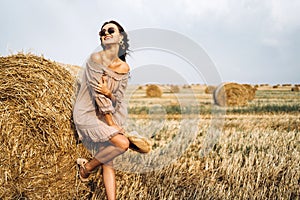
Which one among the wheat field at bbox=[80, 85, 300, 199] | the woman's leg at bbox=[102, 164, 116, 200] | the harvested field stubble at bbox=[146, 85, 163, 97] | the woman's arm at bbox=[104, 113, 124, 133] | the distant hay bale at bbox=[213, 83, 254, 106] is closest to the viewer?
the woman's arm at bbox=[104, 113, 124, 133]

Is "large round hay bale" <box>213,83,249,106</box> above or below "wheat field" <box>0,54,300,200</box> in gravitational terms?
above

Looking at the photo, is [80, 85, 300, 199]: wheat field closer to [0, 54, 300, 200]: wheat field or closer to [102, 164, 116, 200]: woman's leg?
[0, 54, 300, 200]: wheat field

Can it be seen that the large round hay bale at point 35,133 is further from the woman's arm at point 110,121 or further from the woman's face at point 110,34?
the woman's face at point 110,34

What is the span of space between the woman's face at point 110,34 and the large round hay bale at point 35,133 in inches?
33.5

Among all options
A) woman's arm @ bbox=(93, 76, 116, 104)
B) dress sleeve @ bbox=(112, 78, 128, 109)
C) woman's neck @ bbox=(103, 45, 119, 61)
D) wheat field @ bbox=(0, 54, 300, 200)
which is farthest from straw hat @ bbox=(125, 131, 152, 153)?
woman's neck @ bbox=(103, 45, 119, 61)

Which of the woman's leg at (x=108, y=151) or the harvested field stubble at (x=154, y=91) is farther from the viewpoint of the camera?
the harvested field stubble at (x=154, y=91)

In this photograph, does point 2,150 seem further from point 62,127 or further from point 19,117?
point 62,127

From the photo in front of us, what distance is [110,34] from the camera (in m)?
3.58

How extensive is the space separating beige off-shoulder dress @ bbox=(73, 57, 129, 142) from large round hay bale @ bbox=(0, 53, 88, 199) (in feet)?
0.86

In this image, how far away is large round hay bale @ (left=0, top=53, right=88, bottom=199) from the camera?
386 centimetres

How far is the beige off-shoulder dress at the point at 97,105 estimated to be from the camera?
11.4 feet

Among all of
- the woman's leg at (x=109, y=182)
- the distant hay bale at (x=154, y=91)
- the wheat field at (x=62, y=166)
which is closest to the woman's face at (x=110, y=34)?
the wheat field at (x=62, y=166)

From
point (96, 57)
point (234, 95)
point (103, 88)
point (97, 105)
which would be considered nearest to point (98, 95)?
point (103, 88)

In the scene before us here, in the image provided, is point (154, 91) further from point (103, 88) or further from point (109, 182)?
point (103, 88)
